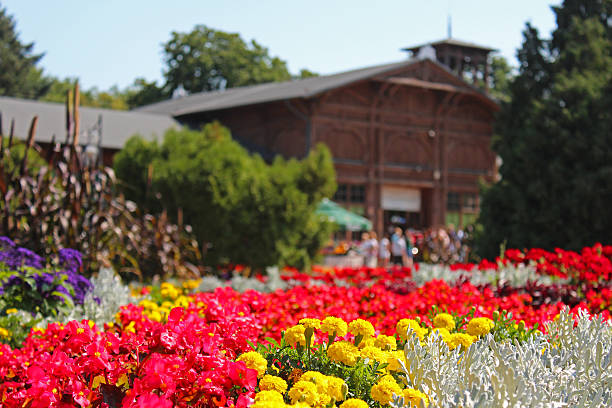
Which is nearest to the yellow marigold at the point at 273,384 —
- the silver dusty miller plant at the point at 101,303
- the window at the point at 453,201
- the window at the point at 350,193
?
the silver dusty miller plant at the point at 101,303

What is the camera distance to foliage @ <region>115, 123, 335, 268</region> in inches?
491

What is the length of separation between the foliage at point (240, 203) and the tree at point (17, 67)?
40.6m

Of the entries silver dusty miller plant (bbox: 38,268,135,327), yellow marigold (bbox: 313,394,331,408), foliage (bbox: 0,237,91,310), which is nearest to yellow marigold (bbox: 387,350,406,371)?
yellow marigold (bbox: 313,394,331,408)

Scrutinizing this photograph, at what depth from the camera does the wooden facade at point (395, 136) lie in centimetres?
2966

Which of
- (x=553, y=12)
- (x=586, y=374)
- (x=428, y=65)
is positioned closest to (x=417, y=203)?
(x=428, y=65)

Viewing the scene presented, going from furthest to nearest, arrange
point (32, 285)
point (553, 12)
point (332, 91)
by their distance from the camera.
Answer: point (332, 91) < point (553, 12) < point (32, 285)

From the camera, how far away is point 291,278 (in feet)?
28.7

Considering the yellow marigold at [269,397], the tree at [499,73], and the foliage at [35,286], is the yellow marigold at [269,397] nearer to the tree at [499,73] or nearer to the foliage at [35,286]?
the foliage at [35,286]

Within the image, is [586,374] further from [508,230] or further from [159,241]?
[508,230]

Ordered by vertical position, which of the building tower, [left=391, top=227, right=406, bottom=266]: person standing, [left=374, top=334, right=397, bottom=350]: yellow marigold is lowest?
[left=391, top=227, right=406, bottom=266]: person standing

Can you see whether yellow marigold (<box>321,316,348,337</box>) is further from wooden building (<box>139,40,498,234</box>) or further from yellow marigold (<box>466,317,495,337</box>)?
wooden building (<box>139,40,498,234</box>)

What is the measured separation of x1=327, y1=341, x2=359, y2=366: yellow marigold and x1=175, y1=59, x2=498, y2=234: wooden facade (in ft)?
84.4

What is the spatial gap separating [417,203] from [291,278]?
2445 centimetres

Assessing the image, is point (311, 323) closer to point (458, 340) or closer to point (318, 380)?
point (318, 380)
